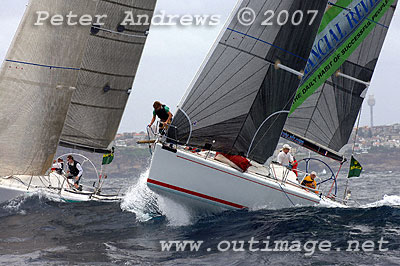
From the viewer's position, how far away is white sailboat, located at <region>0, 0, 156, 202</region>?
460 inches

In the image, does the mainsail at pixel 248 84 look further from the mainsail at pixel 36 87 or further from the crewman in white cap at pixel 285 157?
the mainsail at pixel 36 87

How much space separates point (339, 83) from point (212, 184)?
574 cm

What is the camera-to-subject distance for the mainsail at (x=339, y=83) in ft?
44.0

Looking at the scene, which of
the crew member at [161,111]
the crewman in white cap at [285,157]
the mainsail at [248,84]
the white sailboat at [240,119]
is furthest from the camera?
the crewman in white cap at [285,157]

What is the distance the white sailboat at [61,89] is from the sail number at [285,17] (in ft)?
14.5

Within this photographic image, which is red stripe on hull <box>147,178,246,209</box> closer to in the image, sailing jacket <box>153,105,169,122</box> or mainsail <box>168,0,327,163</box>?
mainsail <box>168,0,327,163</box>

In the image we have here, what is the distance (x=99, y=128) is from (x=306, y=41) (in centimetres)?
587

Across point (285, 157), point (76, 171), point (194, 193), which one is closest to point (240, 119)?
point (194, 193)

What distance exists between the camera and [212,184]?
954 cm

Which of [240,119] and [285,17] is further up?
[285,17]

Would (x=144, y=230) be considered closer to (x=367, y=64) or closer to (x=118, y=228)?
(x=118, y=228)

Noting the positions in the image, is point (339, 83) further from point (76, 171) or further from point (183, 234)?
point (76, 171)

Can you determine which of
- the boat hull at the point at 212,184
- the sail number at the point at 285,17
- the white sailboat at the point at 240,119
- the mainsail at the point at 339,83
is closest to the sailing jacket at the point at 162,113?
the white sailboat at the point at 240,119

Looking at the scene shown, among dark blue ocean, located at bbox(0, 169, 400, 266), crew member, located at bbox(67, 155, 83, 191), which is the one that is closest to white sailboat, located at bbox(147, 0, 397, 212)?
dark blue ocean, located at bbox(0, 169, 400, 266)
